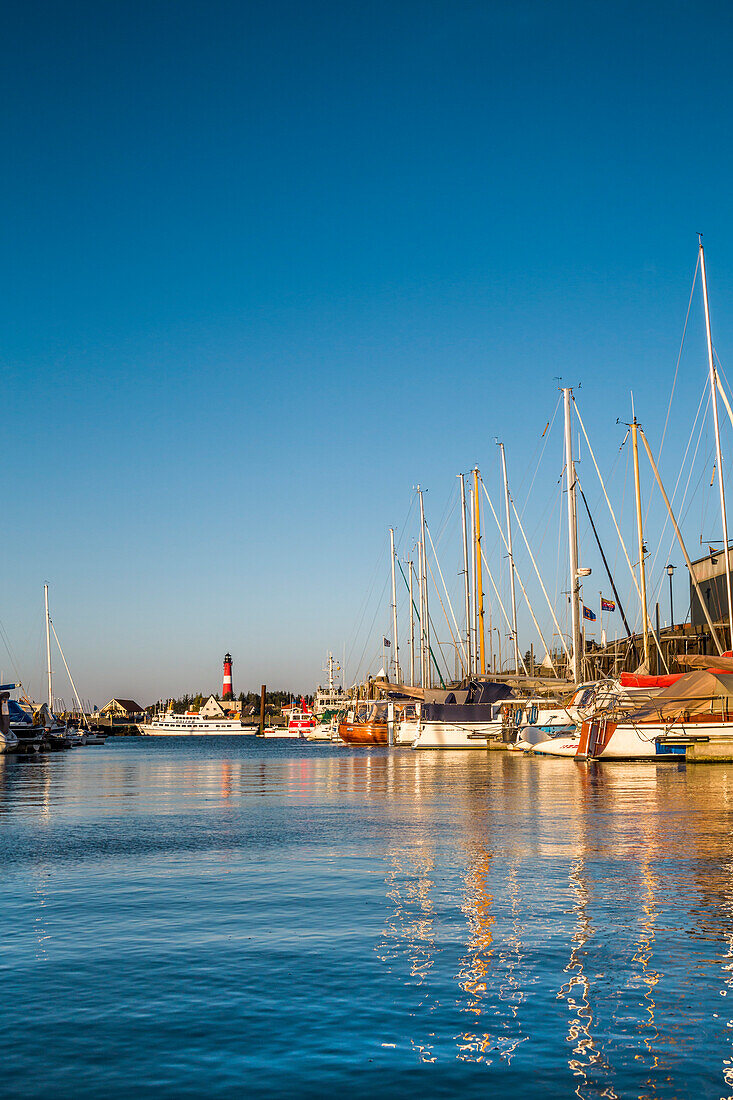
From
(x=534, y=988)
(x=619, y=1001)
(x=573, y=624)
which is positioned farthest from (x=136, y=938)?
(x=573, y=624)

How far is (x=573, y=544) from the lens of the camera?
6431 centimetres

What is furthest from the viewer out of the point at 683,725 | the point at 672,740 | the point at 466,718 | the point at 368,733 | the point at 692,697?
the point at 368,733

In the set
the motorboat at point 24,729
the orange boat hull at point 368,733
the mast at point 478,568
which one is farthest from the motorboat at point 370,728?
the motorboat at point 24,729

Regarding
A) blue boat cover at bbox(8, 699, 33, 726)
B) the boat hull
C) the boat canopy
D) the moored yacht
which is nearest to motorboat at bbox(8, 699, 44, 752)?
blue boat cover at bbox(8, 699, 33, 726)

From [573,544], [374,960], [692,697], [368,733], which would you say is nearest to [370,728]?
[368,733]

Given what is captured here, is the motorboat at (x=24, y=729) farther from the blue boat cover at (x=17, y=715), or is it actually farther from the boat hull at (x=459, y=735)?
the boat hull at (x=459, y=735)

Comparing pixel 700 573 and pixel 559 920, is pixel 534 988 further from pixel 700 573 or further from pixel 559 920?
pixel 700 573

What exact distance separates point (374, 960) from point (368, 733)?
95323 millimetres

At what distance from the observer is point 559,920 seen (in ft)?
45.0

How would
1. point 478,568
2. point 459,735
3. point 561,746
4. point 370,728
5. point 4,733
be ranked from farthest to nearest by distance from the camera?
1. point 370,728
2. point 4,733
3. point 478,568
4. point 459,735
5. point 561,746

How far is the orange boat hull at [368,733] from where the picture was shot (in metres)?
105

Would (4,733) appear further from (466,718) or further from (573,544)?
(573,544)

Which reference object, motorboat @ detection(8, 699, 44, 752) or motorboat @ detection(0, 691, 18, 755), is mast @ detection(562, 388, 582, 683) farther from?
motorboat @ detection(8, 699, 44, 752)

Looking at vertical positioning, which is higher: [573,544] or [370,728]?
[573,544]
